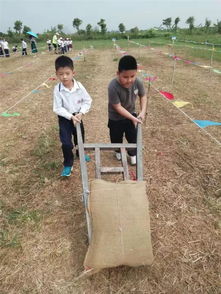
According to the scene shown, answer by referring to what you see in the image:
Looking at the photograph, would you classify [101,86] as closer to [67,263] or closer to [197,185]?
[197,185]

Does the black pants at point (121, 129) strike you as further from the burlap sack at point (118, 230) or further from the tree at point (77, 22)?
the tree at point (77, 22)

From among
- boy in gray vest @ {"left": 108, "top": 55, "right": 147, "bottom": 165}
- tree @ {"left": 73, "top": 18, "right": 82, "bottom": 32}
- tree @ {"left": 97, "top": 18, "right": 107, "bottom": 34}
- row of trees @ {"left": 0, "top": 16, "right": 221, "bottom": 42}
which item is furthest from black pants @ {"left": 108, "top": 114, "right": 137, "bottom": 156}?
tree @ {"left": 73, "top": 18, "right": 82, "bottom": 32}

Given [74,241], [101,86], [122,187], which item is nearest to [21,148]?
[74,241]

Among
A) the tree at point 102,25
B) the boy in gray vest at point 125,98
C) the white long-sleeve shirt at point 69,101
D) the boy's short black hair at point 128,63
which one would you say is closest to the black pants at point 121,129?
the boy in gray vest at point 125,98

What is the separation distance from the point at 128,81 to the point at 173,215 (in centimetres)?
169

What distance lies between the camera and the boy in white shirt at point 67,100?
2912mm

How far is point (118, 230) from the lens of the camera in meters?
1.95

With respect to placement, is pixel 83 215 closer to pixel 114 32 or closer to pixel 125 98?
pixel 125 98

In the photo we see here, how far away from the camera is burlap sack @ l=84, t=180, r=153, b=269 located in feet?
6.36

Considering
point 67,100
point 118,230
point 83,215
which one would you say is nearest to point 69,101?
point 67,100

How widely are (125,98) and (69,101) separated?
0.74 meters

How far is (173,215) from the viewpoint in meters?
2.88

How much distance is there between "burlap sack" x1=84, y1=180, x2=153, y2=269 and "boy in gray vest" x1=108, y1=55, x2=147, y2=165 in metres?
1.11

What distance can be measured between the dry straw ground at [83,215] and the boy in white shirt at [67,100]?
0.76 meters
